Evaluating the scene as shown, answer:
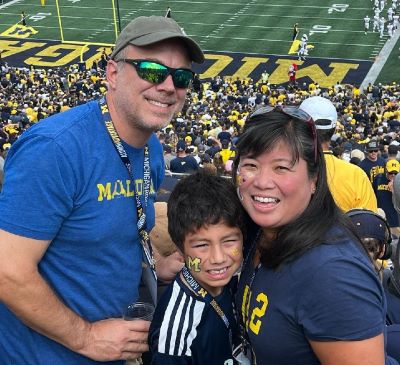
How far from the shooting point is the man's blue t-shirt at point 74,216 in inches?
81.8

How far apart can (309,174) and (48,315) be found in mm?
1124

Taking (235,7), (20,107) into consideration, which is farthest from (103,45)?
(20,107)

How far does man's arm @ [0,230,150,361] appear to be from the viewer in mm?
2090

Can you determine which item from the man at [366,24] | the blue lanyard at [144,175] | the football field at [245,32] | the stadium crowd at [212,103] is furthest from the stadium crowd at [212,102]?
the blue lanyard at [144,175]

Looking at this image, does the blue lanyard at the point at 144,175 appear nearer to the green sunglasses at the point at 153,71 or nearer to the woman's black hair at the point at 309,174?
the green sunglasses at the point at 153,71

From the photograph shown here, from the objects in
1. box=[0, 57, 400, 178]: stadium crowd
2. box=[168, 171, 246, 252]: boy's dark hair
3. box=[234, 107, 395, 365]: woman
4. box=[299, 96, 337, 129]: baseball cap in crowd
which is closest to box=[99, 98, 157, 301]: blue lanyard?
box=[168, 171, 246, 252]: boy's dark hair

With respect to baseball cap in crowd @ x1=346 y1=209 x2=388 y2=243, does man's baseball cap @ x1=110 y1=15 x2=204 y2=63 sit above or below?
above

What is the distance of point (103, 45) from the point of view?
3003 centimetres

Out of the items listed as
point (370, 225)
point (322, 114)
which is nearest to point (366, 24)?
point (322, 114)

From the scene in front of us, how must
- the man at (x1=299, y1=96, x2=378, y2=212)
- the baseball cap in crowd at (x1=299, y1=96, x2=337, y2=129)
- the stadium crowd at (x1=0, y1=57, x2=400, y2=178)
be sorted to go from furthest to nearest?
1. the stadium crowd at (x1=0, y1=57, x2=400, y2=178)
2. the baseball cap in crowd at (x1=299, y1=96, x2=337, y2=129)
3. the man at (x1=299, y1=96, x2=378, y2=212)

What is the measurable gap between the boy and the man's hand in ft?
0.32

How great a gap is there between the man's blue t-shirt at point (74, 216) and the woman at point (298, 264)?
1.66 ft

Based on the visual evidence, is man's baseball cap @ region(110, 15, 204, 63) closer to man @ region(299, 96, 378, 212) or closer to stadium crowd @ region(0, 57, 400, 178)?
man @ region(299, 96, 378, 212)

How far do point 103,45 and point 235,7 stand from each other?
8.79 m
